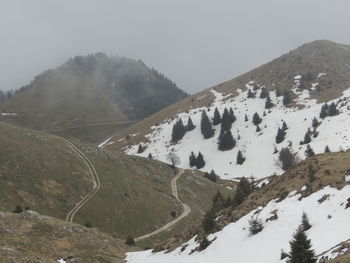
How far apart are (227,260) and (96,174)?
65662mm

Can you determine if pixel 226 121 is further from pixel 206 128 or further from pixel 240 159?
pixel 240 159

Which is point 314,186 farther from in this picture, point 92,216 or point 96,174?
point 96,174

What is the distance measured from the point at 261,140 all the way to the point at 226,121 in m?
24.2

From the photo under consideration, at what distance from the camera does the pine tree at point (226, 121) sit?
184m

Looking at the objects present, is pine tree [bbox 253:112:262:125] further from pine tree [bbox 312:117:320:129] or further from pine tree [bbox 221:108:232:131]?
pine tree [bbox 312:117:320:129]

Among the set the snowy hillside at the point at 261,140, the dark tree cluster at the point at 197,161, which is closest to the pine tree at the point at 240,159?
the snowy hillside at the point at 261,140

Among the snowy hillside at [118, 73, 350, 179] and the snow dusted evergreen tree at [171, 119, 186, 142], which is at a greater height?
the snow dusted evergreen tree at [171, 119, 186, 142]

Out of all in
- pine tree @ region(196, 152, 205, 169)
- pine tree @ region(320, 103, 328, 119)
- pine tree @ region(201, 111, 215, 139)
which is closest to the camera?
pine tree @ region(196, 152, 205, 169)

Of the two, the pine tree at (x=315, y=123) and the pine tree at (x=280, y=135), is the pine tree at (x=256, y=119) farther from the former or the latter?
the pine tree at (x=315, y=123)

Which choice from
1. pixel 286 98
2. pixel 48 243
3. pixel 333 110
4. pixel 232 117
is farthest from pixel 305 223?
pixel 286 98

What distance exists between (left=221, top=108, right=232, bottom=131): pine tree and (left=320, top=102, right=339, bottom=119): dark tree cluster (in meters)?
42.5

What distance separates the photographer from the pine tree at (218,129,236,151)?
558 feet

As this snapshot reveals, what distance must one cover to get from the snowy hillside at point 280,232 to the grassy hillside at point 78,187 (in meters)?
36.9

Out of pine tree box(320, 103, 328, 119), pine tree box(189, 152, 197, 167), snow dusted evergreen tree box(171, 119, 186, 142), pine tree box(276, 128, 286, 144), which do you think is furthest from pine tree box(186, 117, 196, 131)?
pine tree box(320, 103, 328, 119)
